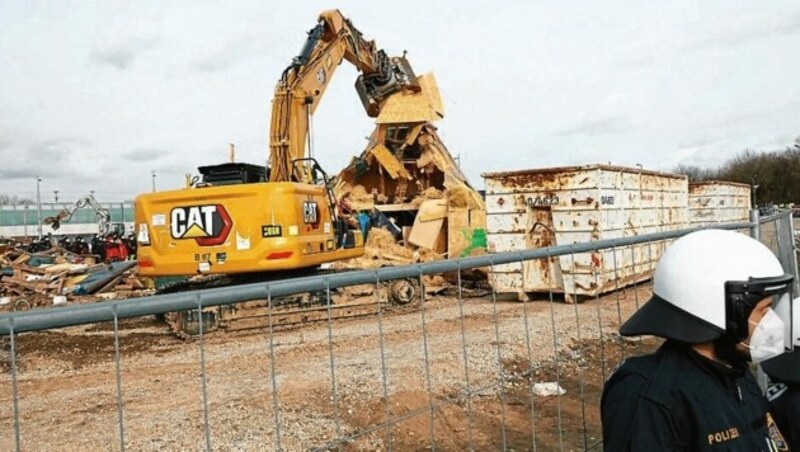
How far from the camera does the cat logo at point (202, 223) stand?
9930 mm

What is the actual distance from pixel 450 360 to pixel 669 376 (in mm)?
5723

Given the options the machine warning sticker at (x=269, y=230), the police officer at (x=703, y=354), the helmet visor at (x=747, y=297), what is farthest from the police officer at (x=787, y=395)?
the machine warning sticker at (x=269, y=230)

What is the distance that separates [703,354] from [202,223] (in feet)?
29.6

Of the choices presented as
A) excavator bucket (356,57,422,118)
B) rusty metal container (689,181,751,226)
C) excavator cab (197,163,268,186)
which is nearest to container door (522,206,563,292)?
excavator cab (197,163,268,186)

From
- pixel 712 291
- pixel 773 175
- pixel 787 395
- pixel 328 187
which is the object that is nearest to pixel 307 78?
pixel 328 187

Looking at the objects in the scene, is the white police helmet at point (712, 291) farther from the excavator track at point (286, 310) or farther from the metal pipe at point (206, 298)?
the excavator track at point (286, 310)

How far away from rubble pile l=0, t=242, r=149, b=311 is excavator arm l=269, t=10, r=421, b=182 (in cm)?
660

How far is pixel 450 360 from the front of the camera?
7.41 m

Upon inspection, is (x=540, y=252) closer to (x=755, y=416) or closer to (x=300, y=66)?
(x=755, y=416)

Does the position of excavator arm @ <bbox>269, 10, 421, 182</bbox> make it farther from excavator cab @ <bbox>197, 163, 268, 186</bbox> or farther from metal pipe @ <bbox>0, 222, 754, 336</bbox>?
metal pipe @ <bbox>0, 222, 754, 336</bbox>

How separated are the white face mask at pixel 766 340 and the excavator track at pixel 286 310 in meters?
7.19

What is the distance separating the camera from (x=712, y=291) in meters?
1.86

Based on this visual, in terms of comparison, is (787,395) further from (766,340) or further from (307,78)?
(307,78)

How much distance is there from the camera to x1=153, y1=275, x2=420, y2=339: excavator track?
9.55 m
